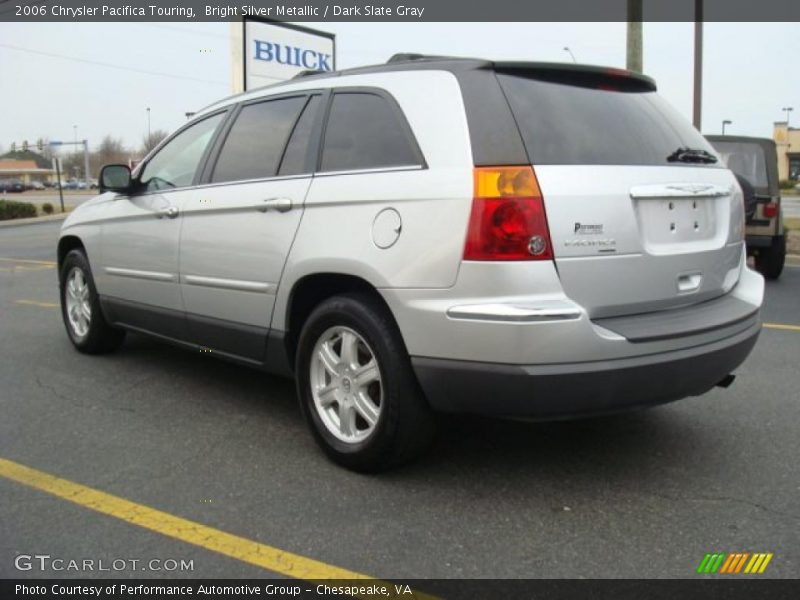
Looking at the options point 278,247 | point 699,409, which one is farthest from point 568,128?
point 699,409

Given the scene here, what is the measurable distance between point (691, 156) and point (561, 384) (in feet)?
4.59

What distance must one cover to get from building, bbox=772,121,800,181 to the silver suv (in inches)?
2918

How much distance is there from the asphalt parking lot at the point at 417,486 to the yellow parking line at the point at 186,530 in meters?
0.02

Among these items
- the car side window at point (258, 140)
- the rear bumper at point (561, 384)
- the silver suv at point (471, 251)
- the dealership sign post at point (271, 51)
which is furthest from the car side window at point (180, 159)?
the dealership sign post at point (271, 51)

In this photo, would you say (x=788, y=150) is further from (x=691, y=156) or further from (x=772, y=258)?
(x=691, y=156)

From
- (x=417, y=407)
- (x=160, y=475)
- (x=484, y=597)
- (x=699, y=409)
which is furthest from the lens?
(x=699, y=409)

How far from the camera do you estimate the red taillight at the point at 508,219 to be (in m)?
2.85

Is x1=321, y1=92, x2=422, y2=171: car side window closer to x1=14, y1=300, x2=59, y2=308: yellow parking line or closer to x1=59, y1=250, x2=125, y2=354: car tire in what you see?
x1=59, y1=250, x2=125, y2=354: car tire

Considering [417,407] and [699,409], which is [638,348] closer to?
[417,407]

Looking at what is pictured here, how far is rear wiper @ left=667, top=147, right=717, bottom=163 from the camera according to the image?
3418 mm

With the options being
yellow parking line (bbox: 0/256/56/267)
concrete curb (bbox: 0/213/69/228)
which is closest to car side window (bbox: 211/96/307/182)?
yellow parking line (bbox: 0/256/56/267)

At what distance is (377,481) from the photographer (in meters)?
3.34

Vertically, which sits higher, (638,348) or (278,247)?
(278,247)

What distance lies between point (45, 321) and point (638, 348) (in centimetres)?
614
